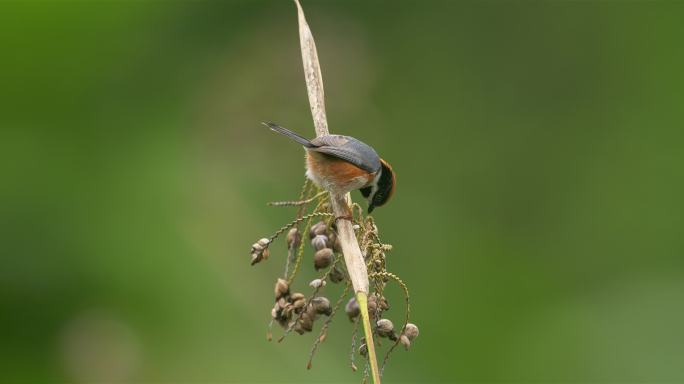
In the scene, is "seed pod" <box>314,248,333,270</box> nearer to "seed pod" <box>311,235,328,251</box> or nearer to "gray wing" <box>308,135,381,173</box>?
"seed pod" <box>311,235,328,251</box>

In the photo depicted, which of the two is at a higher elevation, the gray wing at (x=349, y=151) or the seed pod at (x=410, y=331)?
the gray wing at (x=349, y=151)

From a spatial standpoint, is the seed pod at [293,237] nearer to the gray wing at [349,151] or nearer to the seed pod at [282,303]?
the seed pod at [282,303]

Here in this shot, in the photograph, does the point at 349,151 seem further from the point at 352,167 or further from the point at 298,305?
the point at 298,305

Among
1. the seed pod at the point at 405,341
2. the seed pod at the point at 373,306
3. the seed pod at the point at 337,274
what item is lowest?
the seed pod at the point at 405,341

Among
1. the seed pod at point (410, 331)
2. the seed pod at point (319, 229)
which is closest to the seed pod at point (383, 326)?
the seed pod at point (410, 331)

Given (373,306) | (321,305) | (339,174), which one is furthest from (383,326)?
(339,174)
